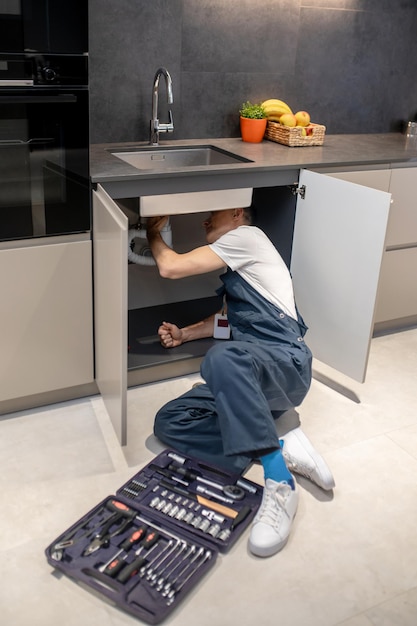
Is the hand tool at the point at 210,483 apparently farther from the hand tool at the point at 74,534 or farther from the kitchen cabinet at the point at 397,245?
the kitchen cabinet at the point at 397,245

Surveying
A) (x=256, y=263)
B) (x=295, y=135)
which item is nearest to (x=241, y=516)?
(x=256, y=263)

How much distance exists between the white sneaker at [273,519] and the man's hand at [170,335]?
2.90ft

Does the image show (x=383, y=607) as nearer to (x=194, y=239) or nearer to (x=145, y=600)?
(x=145, y=600)

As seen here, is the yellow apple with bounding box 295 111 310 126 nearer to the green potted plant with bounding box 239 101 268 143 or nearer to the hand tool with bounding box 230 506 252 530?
the green potted plant with bounding box 239 101 268 143

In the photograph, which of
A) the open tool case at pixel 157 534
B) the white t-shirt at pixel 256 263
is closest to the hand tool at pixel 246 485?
the open tool case at pixel 157 534

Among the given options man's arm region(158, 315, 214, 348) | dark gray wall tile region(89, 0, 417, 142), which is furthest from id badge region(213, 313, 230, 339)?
dark gray wall tile region(89, 0, 417, 142)

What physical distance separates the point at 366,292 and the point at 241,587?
3.76ft

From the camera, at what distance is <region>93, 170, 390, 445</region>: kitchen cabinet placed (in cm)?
214

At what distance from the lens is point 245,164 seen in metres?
2.55

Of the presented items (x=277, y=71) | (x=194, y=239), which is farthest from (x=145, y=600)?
(x=277, y=71)

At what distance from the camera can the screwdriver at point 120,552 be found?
5.68 ft

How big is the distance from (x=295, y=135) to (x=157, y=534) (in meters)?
1.80

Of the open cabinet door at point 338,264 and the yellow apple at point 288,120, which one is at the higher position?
the yellow apple at point 288,120

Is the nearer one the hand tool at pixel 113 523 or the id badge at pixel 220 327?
the hand tool at pixel 113 523
